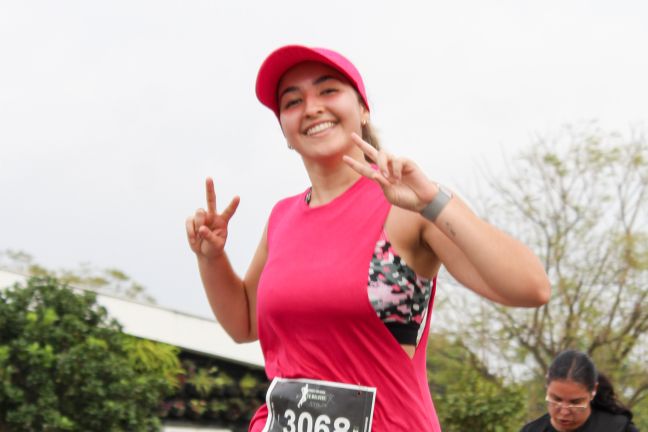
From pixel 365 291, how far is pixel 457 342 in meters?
21.2

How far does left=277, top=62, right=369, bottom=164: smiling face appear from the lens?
275 cm

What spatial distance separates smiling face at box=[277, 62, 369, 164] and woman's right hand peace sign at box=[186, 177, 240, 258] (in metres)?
0.28

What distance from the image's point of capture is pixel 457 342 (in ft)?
76.9

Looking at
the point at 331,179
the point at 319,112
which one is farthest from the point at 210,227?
the point at 319,112

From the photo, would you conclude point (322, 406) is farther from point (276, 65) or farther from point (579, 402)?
point (579, 402)

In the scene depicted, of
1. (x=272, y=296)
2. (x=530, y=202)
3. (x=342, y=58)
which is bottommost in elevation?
(x=272, y=296)

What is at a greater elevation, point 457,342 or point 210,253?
point 457,342

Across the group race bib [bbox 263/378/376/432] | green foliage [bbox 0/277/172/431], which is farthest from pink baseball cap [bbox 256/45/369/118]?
green foliage [bbox 0/277/172/431]

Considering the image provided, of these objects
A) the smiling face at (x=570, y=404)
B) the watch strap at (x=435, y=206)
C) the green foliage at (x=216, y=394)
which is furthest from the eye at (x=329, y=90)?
the green foliage at (x=216, y=394)

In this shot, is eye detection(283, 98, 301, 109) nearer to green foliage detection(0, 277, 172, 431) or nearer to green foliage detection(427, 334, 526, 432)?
green foliage detection(0, 277, 172, 431)

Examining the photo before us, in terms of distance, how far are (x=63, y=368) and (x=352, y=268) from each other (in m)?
6.27

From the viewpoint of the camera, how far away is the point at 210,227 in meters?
3.02

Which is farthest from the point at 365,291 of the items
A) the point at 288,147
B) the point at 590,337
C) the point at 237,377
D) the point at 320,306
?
the point at 590,337

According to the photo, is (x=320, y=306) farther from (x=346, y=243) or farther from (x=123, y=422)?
(x=123, y=422)
